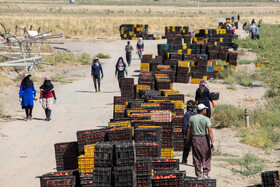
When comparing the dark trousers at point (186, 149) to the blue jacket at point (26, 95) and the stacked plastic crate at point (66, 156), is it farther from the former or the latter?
the blue jacket at point (26, 95)

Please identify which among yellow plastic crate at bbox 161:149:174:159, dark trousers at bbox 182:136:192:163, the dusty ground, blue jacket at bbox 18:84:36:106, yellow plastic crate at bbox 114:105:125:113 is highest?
blue jacket at bbox 18:84:36:106

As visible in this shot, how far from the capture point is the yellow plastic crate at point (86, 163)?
907 centimetres

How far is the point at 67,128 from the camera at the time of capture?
15055 millimetres

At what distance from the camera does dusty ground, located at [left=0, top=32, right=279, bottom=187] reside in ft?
35.7

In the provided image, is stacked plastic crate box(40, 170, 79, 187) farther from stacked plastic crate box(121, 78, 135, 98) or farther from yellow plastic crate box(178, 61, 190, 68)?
yellow plastic crate box(178, 61, 190, 68)

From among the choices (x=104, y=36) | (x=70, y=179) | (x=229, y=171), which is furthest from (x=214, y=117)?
(x=104, y=36)

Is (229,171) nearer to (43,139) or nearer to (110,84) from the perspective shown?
(43,139)

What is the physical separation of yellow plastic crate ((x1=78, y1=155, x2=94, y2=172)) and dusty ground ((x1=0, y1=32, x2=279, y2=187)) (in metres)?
1.49

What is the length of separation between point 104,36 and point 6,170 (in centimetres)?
4466

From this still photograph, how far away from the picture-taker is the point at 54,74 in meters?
28.1

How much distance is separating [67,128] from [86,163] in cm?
610

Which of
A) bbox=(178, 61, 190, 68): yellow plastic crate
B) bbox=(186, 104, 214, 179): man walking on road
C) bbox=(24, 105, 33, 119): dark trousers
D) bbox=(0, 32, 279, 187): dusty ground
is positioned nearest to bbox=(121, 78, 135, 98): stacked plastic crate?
bbox=(0, 32, 279, 187): dusty ground

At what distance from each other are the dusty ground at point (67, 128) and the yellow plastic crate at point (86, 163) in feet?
4.90

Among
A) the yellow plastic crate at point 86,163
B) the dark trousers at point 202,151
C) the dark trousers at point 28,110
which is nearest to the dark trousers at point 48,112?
the dark trousers at point 28,110
